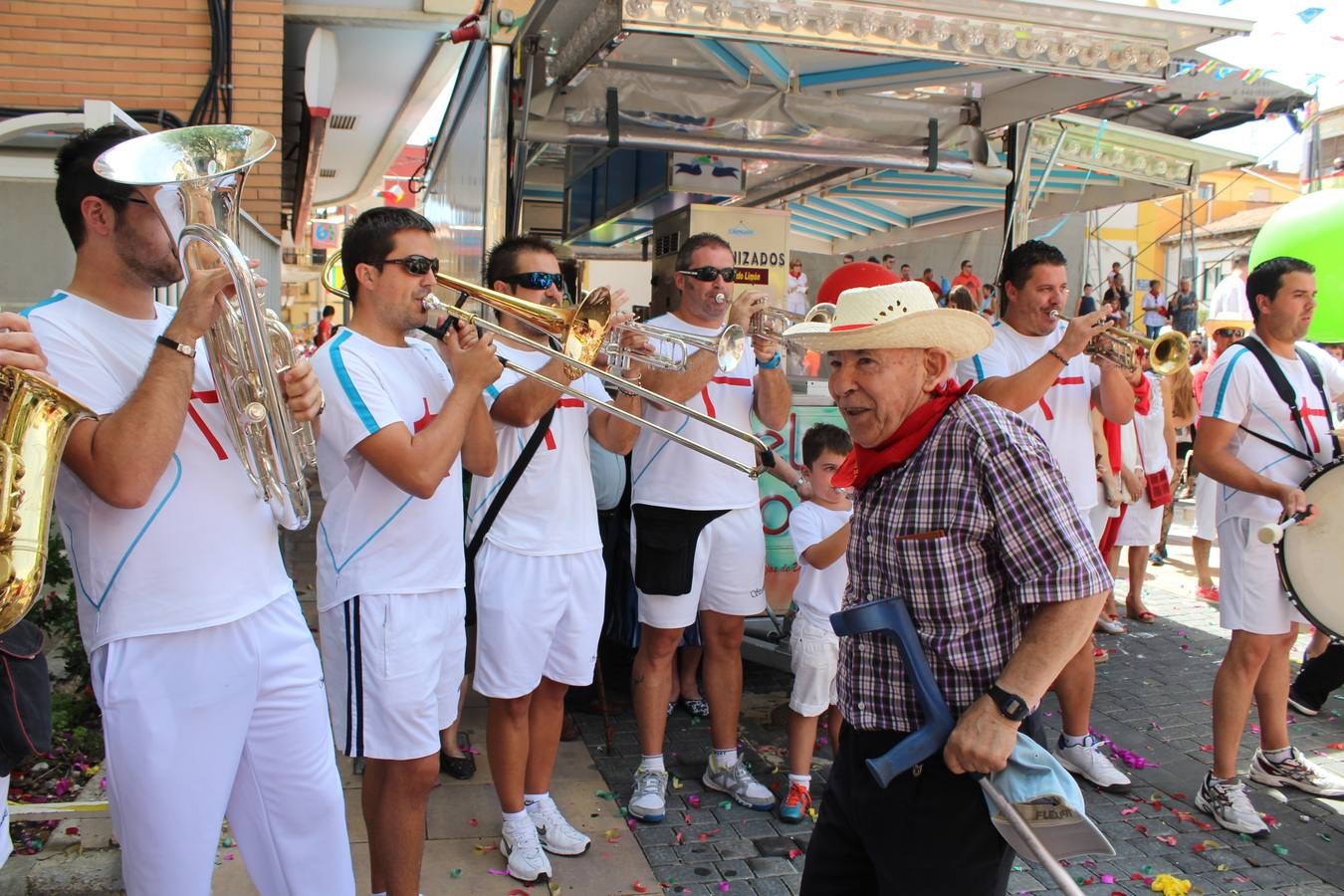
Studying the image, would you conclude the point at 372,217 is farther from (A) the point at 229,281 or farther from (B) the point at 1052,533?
(B) the point at 1052,533

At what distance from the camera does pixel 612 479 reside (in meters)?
4.71

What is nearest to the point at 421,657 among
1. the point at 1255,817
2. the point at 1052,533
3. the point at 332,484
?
the point at 332,484

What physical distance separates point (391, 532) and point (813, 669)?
180cm

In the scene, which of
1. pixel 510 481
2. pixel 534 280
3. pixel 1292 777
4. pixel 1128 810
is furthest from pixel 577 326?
pixel 1292 777

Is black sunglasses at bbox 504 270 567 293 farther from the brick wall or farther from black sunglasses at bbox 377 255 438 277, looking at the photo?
the brick wall

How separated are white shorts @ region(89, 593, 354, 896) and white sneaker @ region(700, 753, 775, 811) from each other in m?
1.96

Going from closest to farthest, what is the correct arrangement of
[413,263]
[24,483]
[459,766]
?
[24,483], [413,263], [459,766]

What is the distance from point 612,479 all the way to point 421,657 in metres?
1.94

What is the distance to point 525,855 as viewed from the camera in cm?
346

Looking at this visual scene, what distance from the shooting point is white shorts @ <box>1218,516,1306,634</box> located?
4059 mm

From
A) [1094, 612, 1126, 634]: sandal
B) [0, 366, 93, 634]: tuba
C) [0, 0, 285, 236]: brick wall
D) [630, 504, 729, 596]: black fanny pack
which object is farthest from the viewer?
[1094, 612, 1126, 634]: sandal

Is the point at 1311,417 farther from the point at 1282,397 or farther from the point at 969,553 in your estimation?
the point at 969,553

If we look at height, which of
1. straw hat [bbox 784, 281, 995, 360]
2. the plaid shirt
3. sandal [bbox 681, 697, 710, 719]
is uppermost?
straw hat [bbox 784, 281, 995, 360]

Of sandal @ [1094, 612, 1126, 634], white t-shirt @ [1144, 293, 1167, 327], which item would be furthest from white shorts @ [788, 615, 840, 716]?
white t-shirt @ [1144, 293, 1167, 327]
